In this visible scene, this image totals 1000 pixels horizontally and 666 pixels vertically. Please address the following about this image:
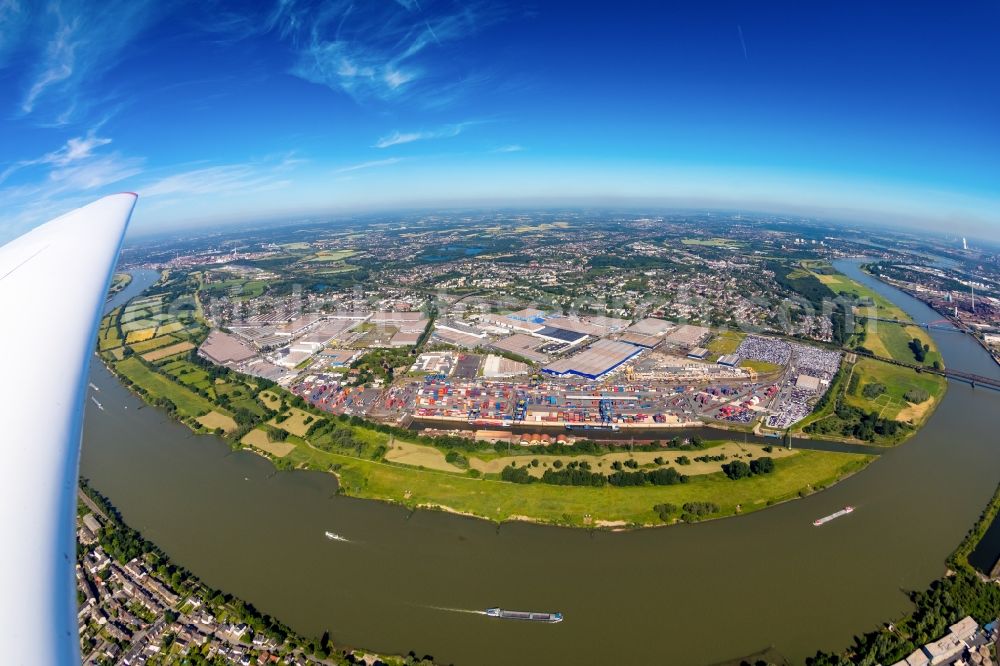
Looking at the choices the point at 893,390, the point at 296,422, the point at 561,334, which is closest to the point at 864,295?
the point at 893,390

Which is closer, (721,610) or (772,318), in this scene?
(721,610)

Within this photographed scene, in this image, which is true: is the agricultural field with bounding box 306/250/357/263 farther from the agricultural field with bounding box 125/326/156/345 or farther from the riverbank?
the riverbank

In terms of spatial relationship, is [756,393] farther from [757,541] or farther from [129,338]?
[129,338]

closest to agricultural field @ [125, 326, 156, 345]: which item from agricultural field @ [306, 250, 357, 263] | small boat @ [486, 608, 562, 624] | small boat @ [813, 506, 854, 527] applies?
agricultural field @ [306, 250, 357, 263]

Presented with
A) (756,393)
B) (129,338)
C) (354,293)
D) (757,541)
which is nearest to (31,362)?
(757,541)

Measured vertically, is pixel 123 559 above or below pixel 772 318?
below

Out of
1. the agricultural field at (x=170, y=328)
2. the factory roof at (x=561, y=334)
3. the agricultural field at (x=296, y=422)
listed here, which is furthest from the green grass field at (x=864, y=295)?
the agricultural field at (x=170, y=328)

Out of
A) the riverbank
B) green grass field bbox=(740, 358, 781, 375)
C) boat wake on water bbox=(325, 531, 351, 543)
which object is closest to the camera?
the riverbank

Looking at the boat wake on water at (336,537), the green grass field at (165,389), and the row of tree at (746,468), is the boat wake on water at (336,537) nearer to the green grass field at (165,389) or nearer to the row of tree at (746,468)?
the green grass field at (165,389)
